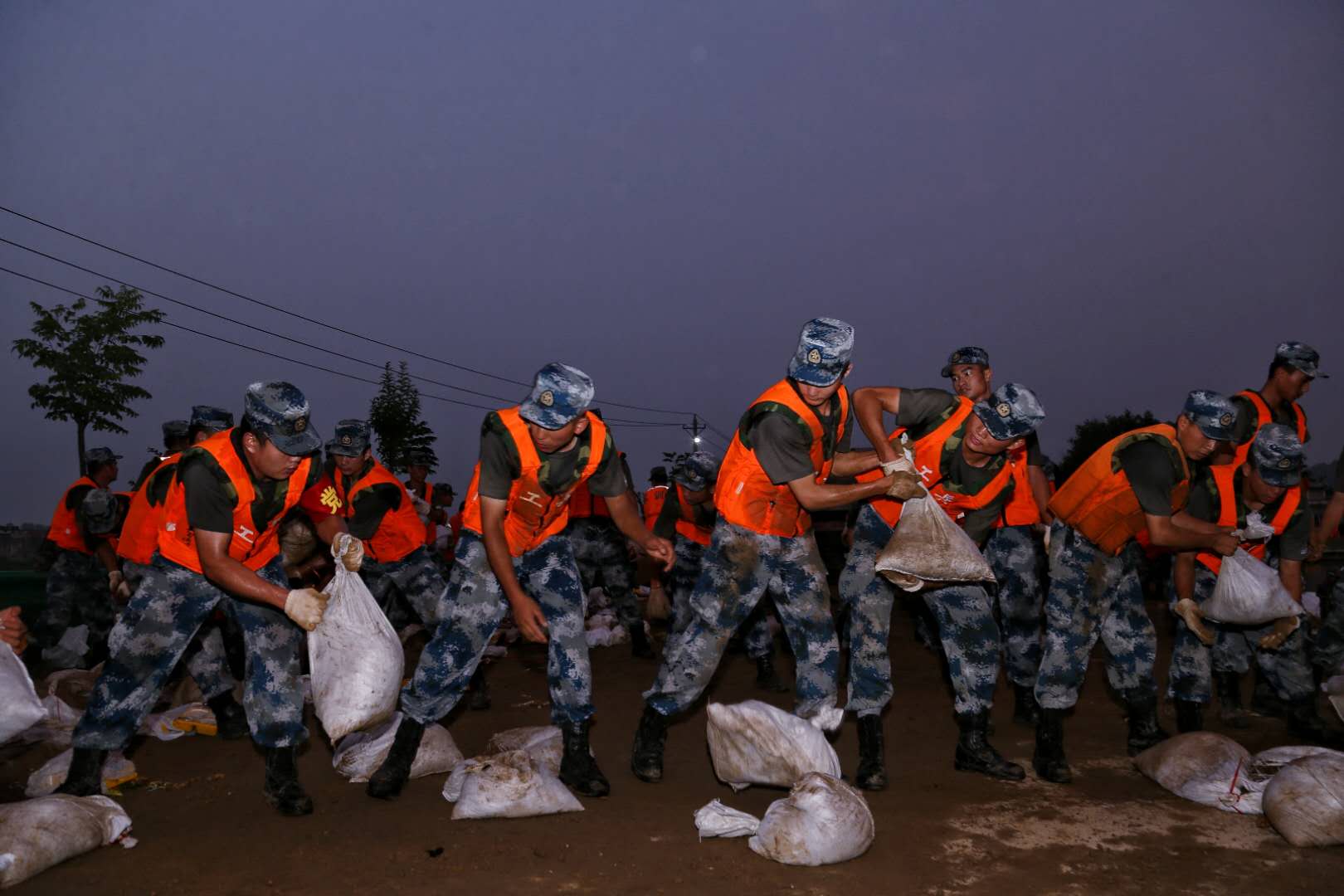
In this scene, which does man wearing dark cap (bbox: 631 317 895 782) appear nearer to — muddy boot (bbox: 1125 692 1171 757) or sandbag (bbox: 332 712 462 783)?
sandbag (bbox: 332 712 462 783)

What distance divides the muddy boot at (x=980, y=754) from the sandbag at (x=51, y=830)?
348 centimetres

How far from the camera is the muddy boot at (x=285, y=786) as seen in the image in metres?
3.86

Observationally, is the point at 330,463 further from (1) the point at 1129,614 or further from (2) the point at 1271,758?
(2) the point at 1271,758

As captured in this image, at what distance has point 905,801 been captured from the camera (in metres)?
3.98

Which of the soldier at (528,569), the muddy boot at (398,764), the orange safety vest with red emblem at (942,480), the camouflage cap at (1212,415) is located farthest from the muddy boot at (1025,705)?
the muddy boot at (398,764)

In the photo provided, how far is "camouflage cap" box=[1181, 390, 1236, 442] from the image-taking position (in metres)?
4.09

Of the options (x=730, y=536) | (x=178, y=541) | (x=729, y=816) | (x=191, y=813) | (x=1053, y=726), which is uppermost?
(x=730, y=536)

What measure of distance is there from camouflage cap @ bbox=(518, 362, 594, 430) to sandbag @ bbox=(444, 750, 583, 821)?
4.52 feet

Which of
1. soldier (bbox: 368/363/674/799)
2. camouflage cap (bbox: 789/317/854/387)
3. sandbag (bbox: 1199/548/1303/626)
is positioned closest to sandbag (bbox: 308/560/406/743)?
soldier (bbox: 368/363/674/799)

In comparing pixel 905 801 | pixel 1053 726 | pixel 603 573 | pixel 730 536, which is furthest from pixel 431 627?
pixel 1053 726

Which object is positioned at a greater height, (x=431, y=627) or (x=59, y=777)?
(x=431, y=627)

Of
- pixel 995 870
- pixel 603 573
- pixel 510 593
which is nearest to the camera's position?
pixel 995 870

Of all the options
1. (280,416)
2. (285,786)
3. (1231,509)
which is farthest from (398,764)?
(1231,509)

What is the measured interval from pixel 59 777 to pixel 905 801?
3.61 m
